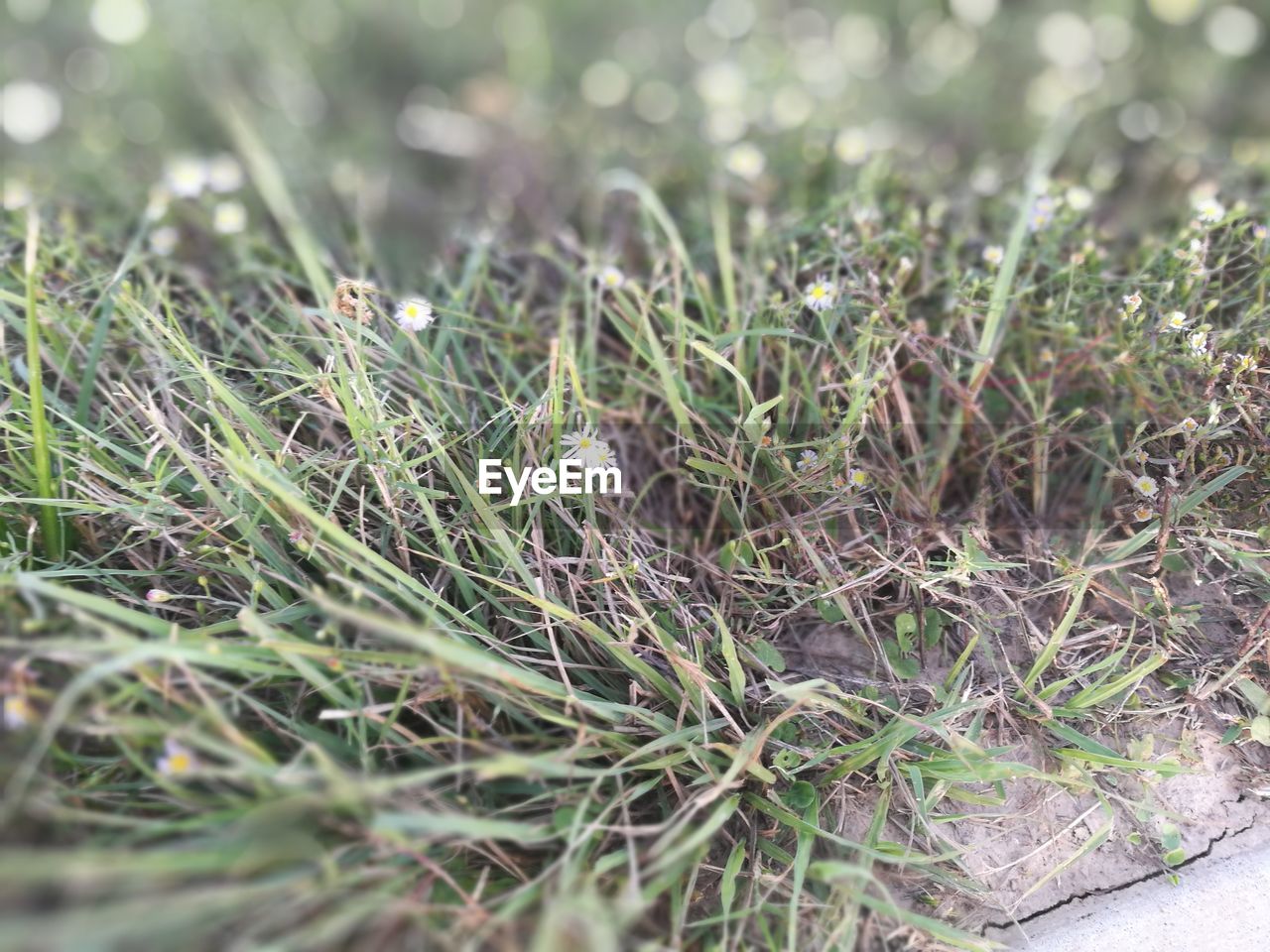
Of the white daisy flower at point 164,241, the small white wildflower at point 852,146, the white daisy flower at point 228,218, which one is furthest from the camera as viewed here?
the small white wildflower at point 852,146

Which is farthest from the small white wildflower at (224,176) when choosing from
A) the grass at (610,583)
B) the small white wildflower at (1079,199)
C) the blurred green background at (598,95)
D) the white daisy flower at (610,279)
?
the small white wildflower at (1079,199)

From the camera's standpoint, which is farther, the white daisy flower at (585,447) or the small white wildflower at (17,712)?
the white daisy flower at (585,447)

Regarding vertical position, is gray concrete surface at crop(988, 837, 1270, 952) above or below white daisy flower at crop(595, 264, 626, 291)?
below

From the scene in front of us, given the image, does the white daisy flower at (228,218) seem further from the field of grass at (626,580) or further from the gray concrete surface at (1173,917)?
the gray concrete surface at (1173,917)

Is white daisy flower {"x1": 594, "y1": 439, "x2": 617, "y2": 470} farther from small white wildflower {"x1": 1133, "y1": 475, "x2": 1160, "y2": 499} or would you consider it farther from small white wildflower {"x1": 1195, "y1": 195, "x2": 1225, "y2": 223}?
small white wildflower {"x1": 1195, "y1": 195, "x2": 1225, "y2": 223}

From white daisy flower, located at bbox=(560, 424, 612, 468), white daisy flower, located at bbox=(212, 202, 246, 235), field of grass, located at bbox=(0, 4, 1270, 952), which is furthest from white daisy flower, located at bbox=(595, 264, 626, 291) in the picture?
white daisy flower, located at bbox=(212, 202, 246, 235)
